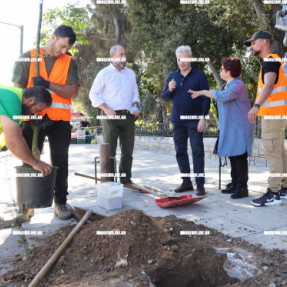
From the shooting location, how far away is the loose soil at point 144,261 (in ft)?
7.03

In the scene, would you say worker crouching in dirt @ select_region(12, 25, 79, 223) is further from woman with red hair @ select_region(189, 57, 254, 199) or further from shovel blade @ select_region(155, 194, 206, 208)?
woman with red hair @ select_region(189, 57, 254, 199)

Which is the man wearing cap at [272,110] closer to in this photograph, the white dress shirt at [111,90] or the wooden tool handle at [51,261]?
the white dress shirt at [111,90]

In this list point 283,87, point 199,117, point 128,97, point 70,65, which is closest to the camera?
point 70,65

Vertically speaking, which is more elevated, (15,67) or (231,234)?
(15,67)

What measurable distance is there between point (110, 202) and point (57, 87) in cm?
148

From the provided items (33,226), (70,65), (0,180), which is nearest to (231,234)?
(33,226)

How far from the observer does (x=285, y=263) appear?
2277 mm

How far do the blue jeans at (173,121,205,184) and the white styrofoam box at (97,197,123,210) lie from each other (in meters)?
1.21

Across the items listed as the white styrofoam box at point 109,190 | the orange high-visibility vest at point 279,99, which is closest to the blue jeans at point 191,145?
the orange high-visibility vest at point 279,99

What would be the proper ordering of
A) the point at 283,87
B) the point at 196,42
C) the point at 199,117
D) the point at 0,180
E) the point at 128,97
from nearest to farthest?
the point at 283,87 < the point at 199,117 < the point at 128,97 < the point at 0,180 < the point at 196,42

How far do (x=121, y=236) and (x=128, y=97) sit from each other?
8.94 ft

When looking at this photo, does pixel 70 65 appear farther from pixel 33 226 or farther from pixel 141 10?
pixel 141 10

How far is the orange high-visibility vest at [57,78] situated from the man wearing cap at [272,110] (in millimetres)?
2188

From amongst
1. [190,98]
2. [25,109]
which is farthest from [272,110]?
[25,109]
